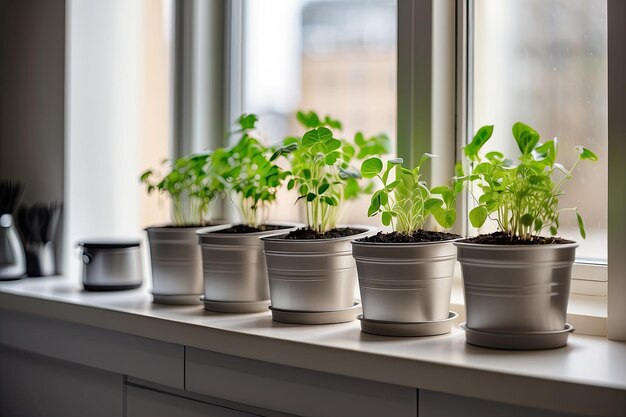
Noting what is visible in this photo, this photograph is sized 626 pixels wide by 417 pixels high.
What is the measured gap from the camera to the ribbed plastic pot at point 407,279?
1117mm

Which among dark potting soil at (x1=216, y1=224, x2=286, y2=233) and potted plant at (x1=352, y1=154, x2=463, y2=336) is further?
dark potting soil at (x1=216, y1=224, x2=286, y2=233)

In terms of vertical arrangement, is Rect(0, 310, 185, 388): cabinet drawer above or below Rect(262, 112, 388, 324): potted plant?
below

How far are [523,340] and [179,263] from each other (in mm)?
792

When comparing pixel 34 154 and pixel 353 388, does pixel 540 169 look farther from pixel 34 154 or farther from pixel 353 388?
pixel 34 154

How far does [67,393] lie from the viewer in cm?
164

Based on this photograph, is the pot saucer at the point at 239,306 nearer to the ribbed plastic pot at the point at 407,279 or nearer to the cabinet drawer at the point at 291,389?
the cabinet drawer at the point at 291,389

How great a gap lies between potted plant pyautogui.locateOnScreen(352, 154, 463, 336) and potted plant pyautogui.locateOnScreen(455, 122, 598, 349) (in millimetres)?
60

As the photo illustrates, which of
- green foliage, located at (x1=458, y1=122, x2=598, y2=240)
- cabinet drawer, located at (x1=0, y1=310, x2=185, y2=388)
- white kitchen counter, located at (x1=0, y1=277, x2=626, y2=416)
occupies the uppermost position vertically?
green foliage, located at (x1=458, y1=122, x2=598, y2=240)

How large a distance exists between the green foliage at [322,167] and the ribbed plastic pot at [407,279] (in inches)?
7.3

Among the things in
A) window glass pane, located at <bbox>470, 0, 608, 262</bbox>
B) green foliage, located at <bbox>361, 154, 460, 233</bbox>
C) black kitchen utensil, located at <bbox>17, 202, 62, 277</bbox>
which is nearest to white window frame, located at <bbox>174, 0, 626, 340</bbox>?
window glass pane, located at <bbox>470, 0, 608, 262</bbox>

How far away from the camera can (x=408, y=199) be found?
122 cm

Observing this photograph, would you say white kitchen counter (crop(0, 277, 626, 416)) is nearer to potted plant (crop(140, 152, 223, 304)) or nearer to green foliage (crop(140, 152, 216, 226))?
potted plant (crop(140, 152, 223, 304))

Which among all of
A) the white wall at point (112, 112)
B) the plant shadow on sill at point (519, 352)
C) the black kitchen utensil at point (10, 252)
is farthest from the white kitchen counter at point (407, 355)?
the white wall at point (112, 112)

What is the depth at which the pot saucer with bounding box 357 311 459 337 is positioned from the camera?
1.13m
